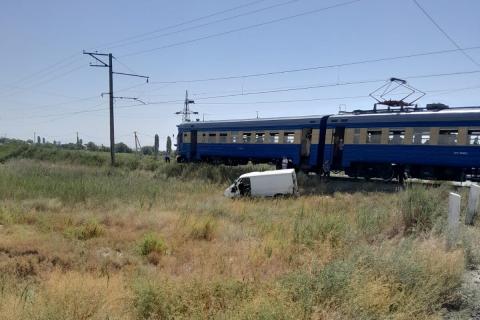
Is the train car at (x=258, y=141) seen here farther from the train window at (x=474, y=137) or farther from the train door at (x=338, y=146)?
the train window at (x=474, y=137)

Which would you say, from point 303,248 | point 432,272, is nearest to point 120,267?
point 303,248

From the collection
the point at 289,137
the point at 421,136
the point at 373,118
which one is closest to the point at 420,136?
the point at 421,136

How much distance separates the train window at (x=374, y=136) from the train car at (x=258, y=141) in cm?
283

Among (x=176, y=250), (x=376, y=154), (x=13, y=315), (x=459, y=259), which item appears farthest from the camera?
(x=376, y=154)

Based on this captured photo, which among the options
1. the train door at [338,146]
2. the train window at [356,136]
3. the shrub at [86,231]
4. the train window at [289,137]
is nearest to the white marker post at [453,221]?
the shrub at [86,231]

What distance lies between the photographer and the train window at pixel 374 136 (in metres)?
20.8

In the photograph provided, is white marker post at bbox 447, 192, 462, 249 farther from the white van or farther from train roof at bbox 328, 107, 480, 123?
the white van

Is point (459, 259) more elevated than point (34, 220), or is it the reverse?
point (459, 259)

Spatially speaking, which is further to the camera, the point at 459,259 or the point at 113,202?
the point at 113,202

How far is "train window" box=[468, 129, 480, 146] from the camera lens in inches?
687

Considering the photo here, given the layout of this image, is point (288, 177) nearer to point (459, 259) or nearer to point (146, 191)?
point (146, 191)

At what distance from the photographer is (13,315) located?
443 centimetres

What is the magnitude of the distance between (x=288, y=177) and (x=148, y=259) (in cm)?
1098

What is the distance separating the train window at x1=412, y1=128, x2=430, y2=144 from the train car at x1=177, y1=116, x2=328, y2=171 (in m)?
5.20
